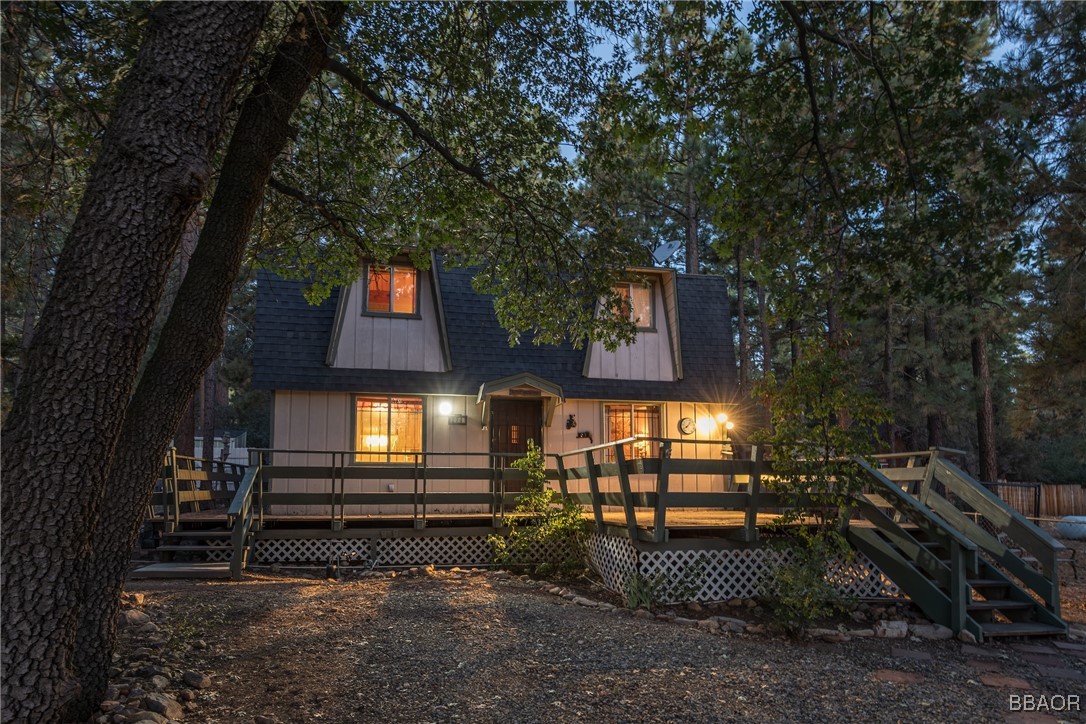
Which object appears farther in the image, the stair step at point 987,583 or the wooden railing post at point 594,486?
the wooden railing post at point 594,486

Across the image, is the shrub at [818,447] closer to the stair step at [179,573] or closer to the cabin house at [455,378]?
the cabin house at [455,378]

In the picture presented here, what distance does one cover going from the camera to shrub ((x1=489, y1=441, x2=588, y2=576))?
997 cm

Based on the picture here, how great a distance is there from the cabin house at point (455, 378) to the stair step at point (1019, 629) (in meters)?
6.49

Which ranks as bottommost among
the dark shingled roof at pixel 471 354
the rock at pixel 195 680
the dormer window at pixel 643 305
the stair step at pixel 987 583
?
the stair step at pixel 987 583

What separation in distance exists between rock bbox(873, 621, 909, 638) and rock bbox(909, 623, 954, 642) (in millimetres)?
81

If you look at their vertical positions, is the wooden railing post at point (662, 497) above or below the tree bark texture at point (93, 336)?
below

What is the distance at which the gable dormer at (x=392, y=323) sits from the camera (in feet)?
44.9

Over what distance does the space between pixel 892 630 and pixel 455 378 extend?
8755 millimetres

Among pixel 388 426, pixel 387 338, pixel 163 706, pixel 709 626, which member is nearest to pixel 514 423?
pixel 388 426

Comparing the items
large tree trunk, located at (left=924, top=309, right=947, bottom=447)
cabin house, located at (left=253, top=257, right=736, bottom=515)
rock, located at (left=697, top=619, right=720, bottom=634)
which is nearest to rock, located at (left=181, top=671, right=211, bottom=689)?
rock, located at (left=697, top=619, right=720, bottom=634)

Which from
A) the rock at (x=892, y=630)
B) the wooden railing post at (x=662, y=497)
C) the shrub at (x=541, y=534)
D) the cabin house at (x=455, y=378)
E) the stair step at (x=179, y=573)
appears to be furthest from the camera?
the cabin house at (x=455, y=378)

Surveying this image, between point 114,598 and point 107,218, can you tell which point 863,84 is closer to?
point 107,218

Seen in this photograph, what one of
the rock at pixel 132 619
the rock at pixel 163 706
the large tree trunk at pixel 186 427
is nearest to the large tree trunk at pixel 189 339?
the rock at pixel 163 706

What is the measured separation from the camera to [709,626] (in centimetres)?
721
